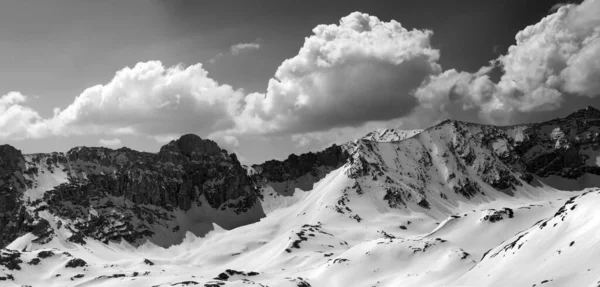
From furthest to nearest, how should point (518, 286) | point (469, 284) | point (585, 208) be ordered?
point (469, 284) < point (585, 208) < point (518, 286)

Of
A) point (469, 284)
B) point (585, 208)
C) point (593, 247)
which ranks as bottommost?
point (469, 284)

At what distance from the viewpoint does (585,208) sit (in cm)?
8606

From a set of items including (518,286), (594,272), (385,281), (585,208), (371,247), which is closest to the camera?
(594,272)

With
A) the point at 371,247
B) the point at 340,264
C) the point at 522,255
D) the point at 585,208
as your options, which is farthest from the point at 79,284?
the point at 585,208

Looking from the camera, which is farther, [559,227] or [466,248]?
[466,248]

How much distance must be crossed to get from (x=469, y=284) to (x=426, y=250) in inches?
2793

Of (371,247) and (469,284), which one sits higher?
(371,247)

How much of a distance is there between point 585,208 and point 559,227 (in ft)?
20.4

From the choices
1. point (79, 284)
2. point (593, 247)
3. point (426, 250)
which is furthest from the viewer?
point (79, 284)

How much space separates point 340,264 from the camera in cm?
17188

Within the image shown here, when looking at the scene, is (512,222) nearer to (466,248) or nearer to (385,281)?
(466,248)

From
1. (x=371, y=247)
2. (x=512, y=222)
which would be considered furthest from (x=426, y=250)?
(x=512, y=222)

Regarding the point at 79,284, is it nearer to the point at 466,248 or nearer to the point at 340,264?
the point at 340,264

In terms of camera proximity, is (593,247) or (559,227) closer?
(593,247)
